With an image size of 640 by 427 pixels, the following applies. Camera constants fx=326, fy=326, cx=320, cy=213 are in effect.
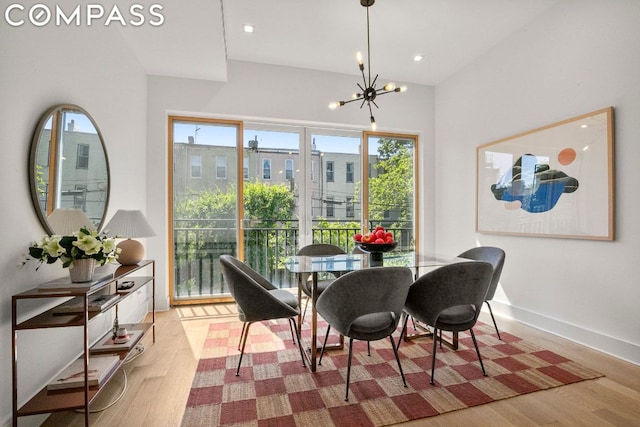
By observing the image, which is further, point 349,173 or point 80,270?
point 349,173

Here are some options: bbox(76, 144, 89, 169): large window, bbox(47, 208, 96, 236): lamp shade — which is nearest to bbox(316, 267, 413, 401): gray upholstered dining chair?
bbox(47, 208, 96, 236): lamp shade

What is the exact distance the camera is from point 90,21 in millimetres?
2389

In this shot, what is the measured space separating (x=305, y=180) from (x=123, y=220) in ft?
7.83

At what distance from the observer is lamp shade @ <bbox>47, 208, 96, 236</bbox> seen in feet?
6.21

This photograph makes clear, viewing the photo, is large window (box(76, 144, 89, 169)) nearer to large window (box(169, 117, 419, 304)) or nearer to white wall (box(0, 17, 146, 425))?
white wall (box(0, 17, 146, 425))

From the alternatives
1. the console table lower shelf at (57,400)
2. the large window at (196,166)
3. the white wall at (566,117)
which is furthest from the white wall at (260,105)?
the console table lower shelf at (57,400)

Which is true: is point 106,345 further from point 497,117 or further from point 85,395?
point 497,117

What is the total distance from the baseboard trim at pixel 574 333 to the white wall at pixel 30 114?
12.9 ft

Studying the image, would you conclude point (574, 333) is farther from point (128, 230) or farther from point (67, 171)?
point (67, 171)

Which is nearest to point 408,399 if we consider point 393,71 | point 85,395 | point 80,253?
point 85,395

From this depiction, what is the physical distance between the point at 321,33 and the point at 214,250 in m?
2.83

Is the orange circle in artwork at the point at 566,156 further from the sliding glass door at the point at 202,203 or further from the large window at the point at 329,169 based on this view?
the sliding glass door at the point at 202,203

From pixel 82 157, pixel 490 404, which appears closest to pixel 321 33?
pixel 82 157

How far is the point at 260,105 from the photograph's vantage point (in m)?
4.11
